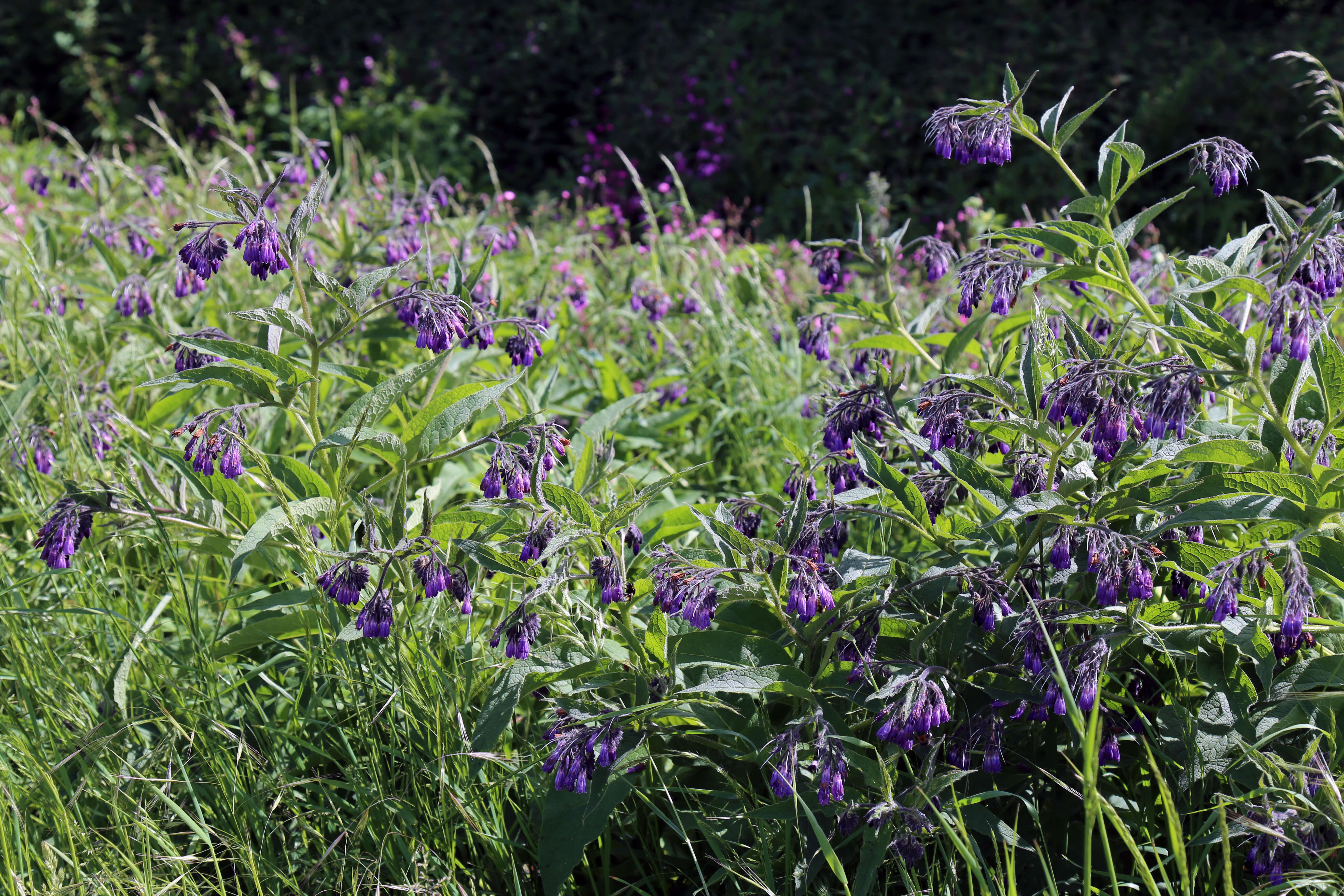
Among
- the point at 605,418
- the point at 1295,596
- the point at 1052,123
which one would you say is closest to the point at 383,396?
the point at 605,418

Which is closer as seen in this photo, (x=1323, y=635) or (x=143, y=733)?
(x=1323, y=635)

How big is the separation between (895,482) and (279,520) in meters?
0.99

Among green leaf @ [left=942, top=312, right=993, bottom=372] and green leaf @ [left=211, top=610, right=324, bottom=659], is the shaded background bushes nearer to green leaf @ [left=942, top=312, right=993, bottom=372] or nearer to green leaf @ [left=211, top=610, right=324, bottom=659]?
green leaf @ [left=942, top=312, right=993, bottom=372]

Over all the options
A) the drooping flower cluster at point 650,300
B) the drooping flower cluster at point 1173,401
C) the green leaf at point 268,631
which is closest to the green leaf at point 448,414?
the green leaf at point 268,631

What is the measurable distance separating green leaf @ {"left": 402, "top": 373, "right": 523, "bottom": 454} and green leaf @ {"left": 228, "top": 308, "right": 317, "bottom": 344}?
231 millimetres

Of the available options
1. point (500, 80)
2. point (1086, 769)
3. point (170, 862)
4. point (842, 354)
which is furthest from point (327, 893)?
point (500, 80)

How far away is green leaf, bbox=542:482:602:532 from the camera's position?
1746mm

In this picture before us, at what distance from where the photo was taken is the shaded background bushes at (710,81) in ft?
24.8

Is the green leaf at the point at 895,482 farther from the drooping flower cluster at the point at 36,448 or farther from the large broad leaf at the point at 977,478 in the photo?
the drooping flower cluster at the point at 36,448

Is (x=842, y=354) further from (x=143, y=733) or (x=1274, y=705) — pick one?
(x=143, y=733)

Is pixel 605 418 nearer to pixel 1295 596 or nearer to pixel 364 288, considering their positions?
pixel 364 288

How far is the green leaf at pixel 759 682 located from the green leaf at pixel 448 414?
0.56 meters

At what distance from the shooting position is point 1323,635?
5.60 feet

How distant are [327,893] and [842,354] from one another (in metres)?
2.32
